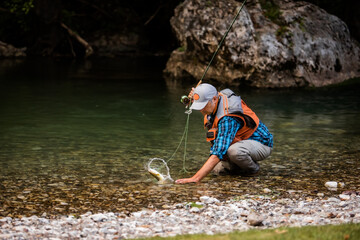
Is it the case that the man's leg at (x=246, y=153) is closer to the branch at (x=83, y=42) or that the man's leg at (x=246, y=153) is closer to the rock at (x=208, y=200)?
the rock at (x=208, y=200)

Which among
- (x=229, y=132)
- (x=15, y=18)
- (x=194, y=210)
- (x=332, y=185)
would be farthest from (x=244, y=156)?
(x=15, y=18)

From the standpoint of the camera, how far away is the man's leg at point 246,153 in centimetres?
744

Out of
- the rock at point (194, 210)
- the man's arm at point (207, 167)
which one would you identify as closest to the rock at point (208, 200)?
the rock at point (194, 210)

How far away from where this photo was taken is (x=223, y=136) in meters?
7.07

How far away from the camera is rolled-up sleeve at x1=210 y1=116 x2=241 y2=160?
6977 mm

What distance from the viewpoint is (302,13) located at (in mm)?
19156

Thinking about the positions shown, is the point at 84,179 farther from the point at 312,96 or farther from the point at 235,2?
the point at 235,2

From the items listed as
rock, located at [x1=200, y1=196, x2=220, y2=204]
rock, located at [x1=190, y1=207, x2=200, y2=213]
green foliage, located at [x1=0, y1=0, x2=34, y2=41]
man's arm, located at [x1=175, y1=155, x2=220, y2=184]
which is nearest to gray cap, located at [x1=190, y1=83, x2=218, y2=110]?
man's arm, located at [x1=175, y1=155, x2=220, y2=184]

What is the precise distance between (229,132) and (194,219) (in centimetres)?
156

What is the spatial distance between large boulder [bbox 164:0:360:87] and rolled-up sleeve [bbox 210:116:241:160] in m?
11.1

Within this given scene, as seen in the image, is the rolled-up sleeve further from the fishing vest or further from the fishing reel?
the fishing reel

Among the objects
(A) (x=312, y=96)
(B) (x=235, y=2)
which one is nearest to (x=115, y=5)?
(B) (x=235, y=2)

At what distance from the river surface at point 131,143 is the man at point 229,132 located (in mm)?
263

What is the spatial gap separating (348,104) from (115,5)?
19982 mm
